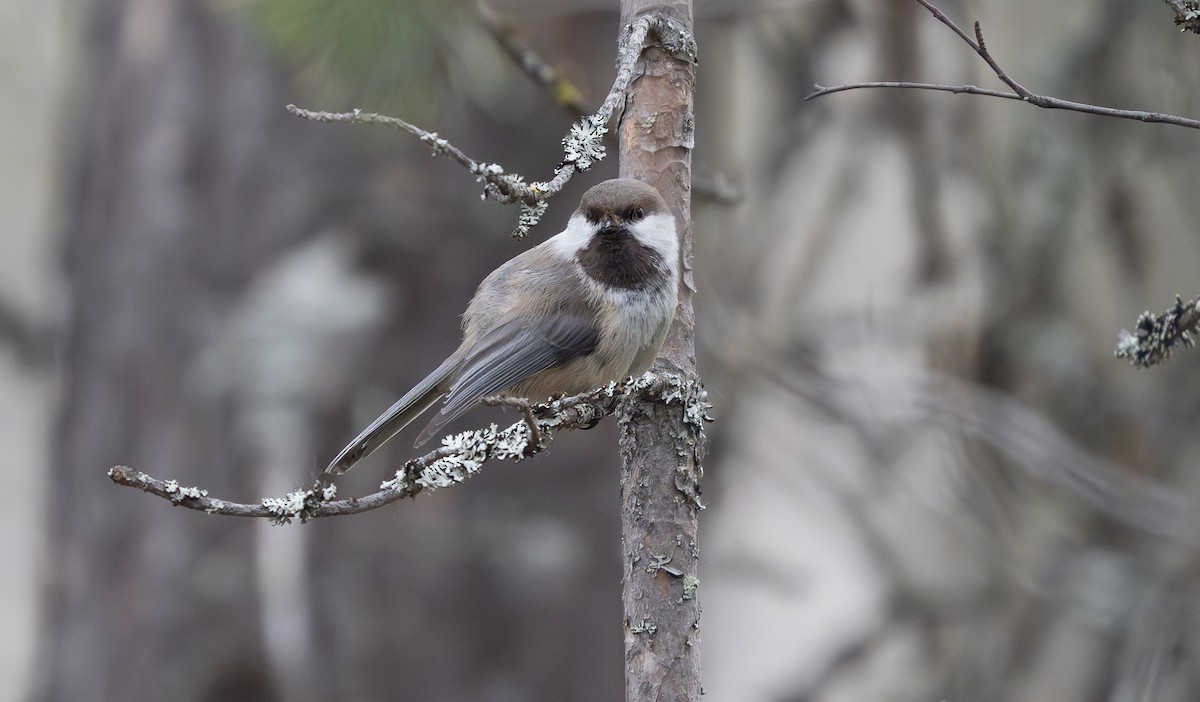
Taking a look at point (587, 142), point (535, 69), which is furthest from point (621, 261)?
point (587, 142)

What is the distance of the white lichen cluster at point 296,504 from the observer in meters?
1.75

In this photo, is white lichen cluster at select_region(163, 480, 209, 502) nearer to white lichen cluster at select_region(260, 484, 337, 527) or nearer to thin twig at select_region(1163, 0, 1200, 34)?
white lichen cluster at select_region(260, 484, 337, 527)

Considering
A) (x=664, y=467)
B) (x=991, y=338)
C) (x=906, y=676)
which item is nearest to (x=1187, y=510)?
(x=991, y=338)

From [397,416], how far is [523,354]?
0.35 metres

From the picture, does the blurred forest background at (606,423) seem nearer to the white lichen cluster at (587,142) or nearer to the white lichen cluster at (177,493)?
the white lichen cluster at (587,142)

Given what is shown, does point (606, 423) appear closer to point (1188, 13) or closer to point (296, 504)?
point (296, 504)

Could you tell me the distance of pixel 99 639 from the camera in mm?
3867

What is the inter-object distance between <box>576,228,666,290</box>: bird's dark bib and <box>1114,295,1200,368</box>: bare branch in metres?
1.05

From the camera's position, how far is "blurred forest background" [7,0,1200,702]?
371 centimetres

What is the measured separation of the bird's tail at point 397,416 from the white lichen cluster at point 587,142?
86 cm

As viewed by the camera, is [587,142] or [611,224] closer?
[587,142]

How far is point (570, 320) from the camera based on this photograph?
2.77m

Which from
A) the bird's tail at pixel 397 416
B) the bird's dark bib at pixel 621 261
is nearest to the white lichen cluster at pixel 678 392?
the bird's dark bib at pixel 621 261

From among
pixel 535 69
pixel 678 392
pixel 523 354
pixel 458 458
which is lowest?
pixel 458 458
